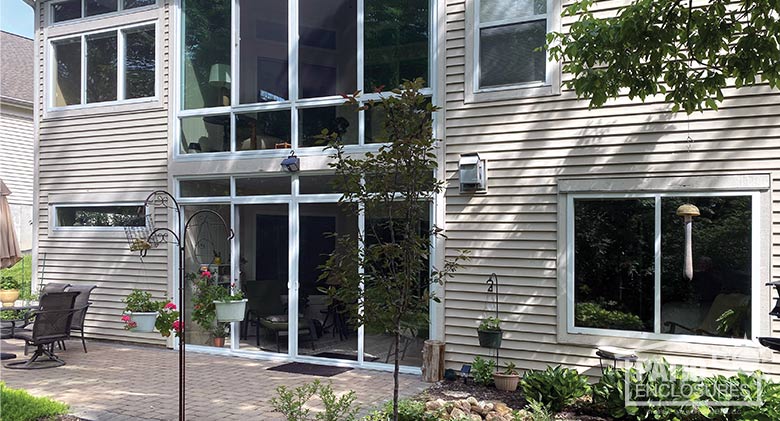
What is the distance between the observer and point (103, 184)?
9.23m

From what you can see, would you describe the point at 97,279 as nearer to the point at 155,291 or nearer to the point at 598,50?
the point at 155,291

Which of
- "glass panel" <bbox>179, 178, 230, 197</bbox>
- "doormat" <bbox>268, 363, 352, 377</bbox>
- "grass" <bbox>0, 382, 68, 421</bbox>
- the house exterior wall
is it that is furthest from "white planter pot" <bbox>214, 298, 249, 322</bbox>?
the house exterior wall

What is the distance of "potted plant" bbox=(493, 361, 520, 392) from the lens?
6328 mm

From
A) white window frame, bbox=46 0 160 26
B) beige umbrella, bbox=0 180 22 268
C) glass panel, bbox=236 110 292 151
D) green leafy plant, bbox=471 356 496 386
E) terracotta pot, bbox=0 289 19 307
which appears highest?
white window frame, bbox=46 0 160 26

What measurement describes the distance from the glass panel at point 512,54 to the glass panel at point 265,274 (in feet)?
10.6

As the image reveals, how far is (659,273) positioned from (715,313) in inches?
24.5

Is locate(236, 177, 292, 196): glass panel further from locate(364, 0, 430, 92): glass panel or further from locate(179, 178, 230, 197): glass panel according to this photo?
locate(364, 0, 430, 92): glass panel

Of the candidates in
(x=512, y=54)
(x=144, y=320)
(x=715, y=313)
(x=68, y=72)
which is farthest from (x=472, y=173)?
(x=68, y=72)

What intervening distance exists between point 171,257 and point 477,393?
4.99m

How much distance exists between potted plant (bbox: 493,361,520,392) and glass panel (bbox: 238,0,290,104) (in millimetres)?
4517

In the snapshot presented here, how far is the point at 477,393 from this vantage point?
628cm

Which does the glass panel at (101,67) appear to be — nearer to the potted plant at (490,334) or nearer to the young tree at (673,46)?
the potted plant at (490,334)

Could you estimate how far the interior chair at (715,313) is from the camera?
5.72m

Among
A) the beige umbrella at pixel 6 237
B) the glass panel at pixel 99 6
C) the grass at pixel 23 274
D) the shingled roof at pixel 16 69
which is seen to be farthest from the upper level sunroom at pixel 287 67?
the shingled roof at pixel 16 69
